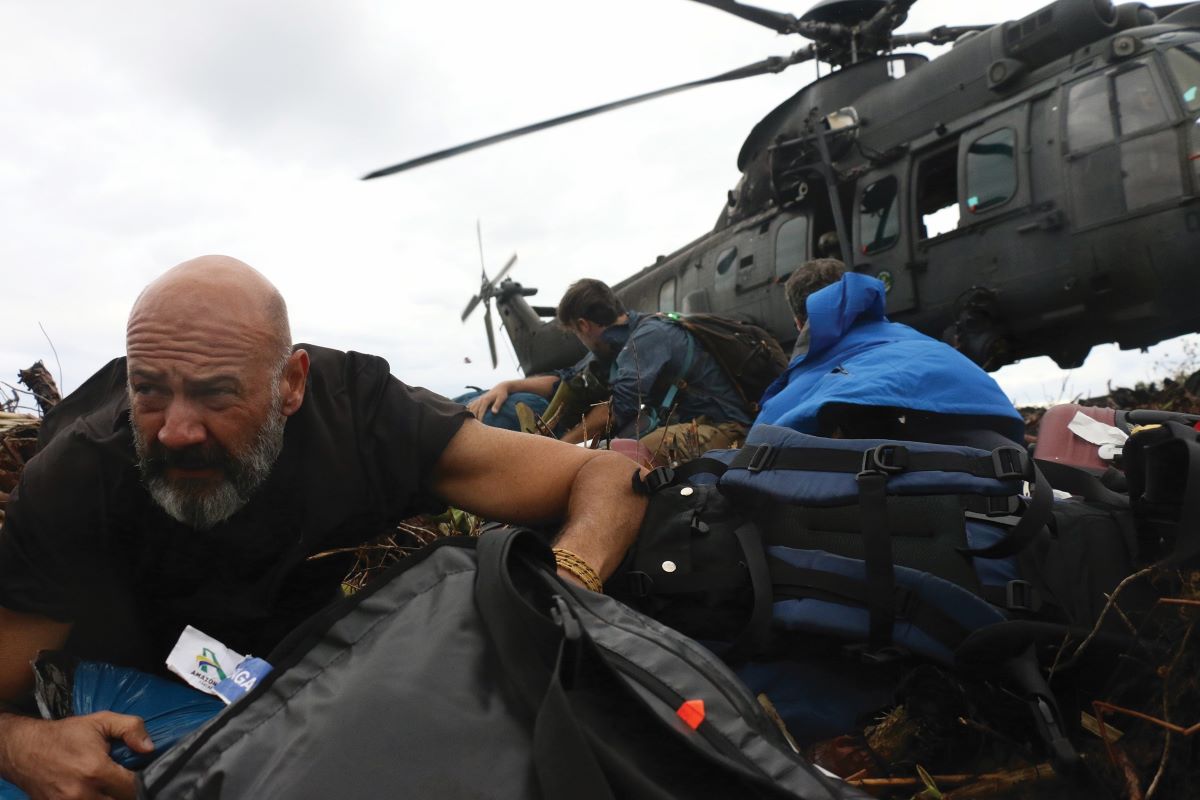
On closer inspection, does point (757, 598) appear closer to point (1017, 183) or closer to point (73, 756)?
point (73, 756)

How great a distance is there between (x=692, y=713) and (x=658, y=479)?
42.0 inches

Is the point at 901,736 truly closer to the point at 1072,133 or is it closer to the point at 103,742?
the point at 103,742

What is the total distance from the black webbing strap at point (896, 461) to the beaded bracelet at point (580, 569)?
520mm

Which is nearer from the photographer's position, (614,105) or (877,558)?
(877,558)

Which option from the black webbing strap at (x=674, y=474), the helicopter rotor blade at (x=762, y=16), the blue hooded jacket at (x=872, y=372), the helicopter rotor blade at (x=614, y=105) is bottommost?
the black webbing strap at (x=674, y=474)

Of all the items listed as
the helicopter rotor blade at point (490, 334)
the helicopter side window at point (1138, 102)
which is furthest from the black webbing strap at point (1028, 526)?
the helicopter rotor blade at point (490, 334)

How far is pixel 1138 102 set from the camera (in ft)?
17.2

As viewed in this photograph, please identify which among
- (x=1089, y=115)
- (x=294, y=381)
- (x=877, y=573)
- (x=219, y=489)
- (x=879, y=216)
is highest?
(x=1089, y=115)

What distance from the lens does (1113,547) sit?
179 centimetres

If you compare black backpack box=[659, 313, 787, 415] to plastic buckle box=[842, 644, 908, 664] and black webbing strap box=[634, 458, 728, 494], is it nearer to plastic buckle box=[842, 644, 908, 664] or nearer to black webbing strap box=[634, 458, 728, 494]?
black webbing strap box=[634, 458, 728, 494]

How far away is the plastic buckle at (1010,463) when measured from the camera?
1743mm

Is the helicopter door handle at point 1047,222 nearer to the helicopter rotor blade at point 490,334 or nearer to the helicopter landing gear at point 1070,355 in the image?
the helicopter landing gear at point 1070,355

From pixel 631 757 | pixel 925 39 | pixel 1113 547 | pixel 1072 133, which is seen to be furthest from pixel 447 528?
pixel 925 39

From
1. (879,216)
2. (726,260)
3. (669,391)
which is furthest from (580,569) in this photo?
(726,260)
